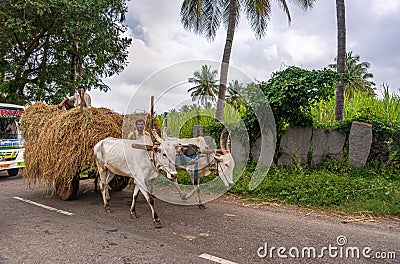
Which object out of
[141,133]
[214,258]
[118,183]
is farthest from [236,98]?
[214,258]

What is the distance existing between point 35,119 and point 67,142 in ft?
4.51

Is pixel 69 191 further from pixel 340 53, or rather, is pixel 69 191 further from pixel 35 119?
pixel 340 53

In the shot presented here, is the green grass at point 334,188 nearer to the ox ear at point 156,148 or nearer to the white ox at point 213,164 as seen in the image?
the white ox at point 213,164

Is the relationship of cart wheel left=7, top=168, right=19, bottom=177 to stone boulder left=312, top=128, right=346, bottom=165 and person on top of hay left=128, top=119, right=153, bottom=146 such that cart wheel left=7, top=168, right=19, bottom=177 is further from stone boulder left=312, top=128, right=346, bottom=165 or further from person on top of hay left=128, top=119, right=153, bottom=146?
stone boulder left=312, top=128, right=346, bottom=165

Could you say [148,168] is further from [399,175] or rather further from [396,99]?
[396,99]

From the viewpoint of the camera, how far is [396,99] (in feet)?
27.2

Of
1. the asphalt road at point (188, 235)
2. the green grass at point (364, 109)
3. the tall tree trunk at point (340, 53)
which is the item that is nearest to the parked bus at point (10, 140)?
the asphalt road at point (188, 235)

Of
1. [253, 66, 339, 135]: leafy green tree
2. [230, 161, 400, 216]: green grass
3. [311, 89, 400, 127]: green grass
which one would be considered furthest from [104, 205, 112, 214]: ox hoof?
[311, 89, 400, 127]: green grass

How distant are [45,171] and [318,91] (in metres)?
6.07

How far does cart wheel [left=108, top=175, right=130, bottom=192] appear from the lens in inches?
270

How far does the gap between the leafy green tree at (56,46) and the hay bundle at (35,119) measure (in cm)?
609

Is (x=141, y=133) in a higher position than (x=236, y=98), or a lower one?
lower

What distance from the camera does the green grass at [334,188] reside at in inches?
228

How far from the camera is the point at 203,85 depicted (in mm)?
5750
